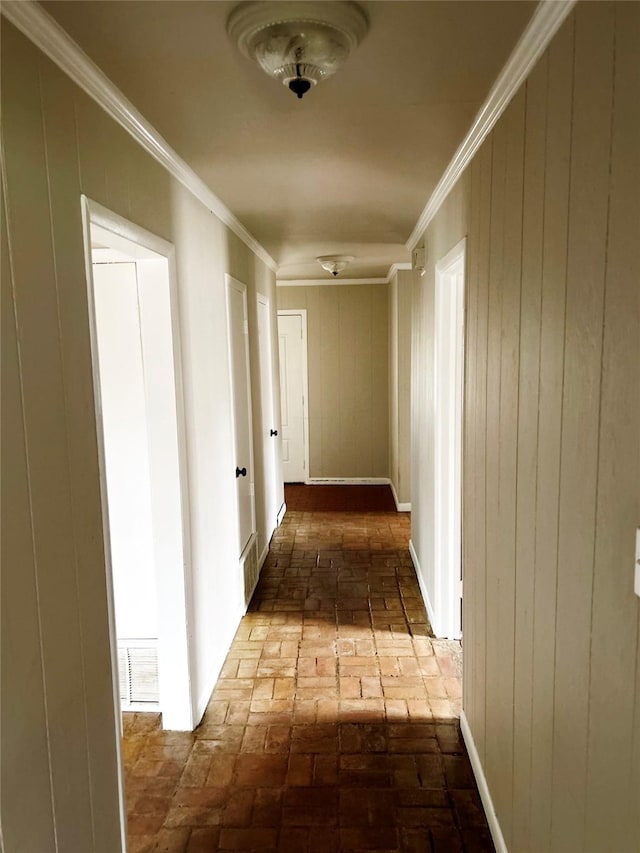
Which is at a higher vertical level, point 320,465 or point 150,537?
point 150,537

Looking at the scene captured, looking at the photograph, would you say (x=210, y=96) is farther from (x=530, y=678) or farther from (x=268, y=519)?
(x=268, y=519)

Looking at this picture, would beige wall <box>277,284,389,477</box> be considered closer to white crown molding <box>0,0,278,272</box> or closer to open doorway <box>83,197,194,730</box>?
white crown molding <box>0,0,278,272</box>

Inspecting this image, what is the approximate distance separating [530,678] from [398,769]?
3.50ft

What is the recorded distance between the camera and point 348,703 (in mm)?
2824

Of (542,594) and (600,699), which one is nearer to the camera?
(600,699)

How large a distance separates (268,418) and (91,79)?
372 centimetres

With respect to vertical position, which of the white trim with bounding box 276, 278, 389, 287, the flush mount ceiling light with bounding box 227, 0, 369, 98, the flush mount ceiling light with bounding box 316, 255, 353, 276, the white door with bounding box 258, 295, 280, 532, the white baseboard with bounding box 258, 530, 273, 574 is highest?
the white trim with bounding box 276, 278, 389, 287

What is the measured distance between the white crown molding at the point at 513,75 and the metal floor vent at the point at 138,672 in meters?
2.46

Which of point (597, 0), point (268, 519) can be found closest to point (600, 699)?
point (597, 0)

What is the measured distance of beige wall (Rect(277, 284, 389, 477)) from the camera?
7039 mm

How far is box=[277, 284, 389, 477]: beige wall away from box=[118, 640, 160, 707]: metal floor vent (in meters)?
4.68

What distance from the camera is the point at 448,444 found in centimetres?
331

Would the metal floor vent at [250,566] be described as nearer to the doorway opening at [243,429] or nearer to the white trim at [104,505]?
the doorway opening at [243,429]

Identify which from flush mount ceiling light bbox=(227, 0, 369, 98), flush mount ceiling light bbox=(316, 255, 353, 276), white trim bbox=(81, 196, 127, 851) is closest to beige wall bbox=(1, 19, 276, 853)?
white trim bbox=(81, 196, 127, 851)
